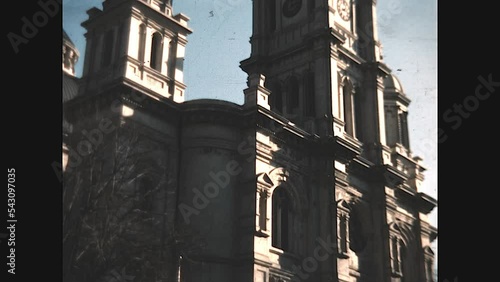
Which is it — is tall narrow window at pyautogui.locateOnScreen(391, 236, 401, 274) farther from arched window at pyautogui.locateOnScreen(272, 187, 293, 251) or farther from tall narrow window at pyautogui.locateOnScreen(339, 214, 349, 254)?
arched window at pyautogui.locateOnScreen(272, 187, 293, 251)

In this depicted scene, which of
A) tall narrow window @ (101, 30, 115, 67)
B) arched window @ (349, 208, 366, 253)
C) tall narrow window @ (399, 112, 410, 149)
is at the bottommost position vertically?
arched window @ (349, 208, 366, 253)

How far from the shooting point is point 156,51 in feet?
91.8

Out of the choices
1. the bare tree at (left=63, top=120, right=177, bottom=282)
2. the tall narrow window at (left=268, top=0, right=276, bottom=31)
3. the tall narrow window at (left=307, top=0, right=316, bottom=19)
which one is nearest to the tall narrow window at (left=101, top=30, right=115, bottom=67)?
the bare tree at (left=63, top=120, right=177, bottom=282)

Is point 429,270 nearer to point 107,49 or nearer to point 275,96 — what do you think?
point 275,96

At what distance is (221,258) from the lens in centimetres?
2486

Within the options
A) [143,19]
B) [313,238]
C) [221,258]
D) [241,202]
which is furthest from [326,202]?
[143,19]

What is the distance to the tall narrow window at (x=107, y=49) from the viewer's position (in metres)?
26.9

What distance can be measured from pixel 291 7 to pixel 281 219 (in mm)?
15107

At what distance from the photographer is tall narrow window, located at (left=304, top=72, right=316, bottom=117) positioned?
33594mm

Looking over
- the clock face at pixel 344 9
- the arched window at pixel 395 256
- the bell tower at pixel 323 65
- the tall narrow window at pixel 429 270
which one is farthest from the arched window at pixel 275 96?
the tall narrow window at pixel 429 270

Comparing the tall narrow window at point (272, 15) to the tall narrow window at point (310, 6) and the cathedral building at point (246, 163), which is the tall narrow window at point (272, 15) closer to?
the cathedral building at point (246, 163)

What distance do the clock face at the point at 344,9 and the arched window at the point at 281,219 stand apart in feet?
45.4

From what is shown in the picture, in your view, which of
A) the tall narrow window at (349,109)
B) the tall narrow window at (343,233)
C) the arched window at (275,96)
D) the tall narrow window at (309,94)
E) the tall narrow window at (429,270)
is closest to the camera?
the tall narrow window at (343,233)

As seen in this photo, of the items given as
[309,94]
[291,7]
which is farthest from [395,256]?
Answer: [291,7]
